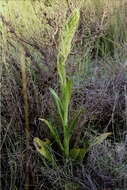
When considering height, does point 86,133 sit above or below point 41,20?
below

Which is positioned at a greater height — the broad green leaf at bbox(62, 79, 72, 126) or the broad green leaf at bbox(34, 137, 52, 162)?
the broad green leaf at bbox(62, 79, 72, 126)

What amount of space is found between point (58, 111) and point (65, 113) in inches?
3.4

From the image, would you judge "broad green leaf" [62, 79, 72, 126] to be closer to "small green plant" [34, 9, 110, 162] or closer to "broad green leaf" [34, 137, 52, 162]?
"small green plant" [34, 9, 110, 162]

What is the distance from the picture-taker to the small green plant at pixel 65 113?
203cm

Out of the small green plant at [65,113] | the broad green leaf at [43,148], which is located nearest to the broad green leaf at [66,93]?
the small green plant at [65,113]

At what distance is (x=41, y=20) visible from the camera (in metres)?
2.77

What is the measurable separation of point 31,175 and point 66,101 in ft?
1.38

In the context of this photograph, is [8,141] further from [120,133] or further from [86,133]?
[120,133]

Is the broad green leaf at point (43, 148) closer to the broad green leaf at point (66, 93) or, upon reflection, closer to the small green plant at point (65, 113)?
the small green plant at point (65, 113)

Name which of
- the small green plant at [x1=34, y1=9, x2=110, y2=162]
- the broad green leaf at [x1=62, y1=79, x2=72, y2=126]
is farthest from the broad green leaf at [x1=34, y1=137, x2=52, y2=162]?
the broad green leaf at [x1=62, y1=79, x2=72, y2=126]

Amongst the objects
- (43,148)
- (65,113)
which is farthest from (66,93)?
(43,148)

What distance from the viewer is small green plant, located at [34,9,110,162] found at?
2.03 metres

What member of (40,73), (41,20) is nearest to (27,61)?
(40,73)

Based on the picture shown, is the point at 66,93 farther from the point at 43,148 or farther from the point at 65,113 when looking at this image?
the point at 43,148
